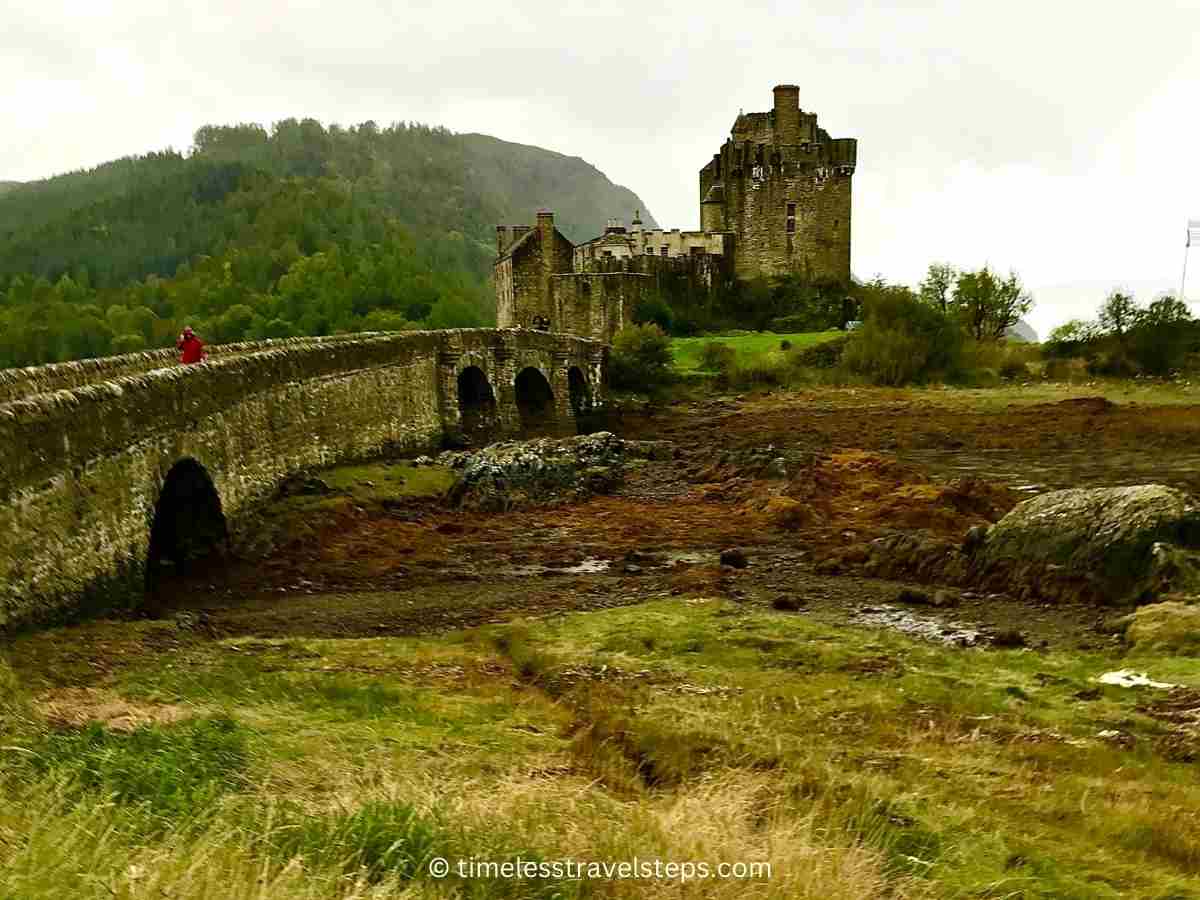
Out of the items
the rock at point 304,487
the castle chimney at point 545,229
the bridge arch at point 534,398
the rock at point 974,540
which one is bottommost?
the rock at point 974,540

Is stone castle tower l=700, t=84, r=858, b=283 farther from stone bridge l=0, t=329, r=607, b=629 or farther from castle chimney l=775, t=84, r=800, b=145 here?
stone bridge l=0, t=329, r=607, b=629

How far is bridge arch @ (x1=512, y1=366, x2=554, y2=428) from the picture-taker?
130ft

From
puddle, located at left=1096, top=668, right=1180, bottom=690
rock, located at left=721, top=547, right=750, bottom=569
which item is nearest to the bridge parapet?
rock, located at left=721, top=547, right=750, bottom=569

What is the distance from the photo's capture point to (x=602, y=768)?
795cm

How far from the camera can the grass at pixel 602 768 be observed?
5086mm

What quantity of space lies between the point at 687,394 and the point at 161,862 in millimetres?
44977

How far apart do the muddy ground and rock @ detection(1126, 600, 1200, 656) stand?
0.48 metres

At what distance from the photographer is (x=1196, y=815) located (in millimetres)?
7312

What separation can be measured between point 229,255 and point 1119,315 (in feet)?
316

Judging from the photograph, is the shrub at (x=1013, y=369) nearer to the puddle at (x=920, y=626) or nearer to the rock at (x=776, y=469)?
the rock at (x=776, y=469)

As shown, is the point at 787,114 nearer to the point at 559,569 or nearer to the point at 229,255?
the point at 559,569

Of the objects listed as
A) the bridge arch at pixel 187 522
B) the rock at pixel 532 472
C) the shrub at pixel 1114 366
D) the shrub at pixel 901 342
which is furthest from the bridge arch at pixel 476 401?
the shrub at pixel 1114 366

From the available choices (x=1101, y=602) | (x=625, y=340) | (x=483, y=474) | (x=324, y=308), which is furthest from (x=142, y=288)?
(x=1101, y=602)

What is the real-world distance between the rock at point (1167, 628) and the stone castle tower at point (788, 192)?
1928 inches
